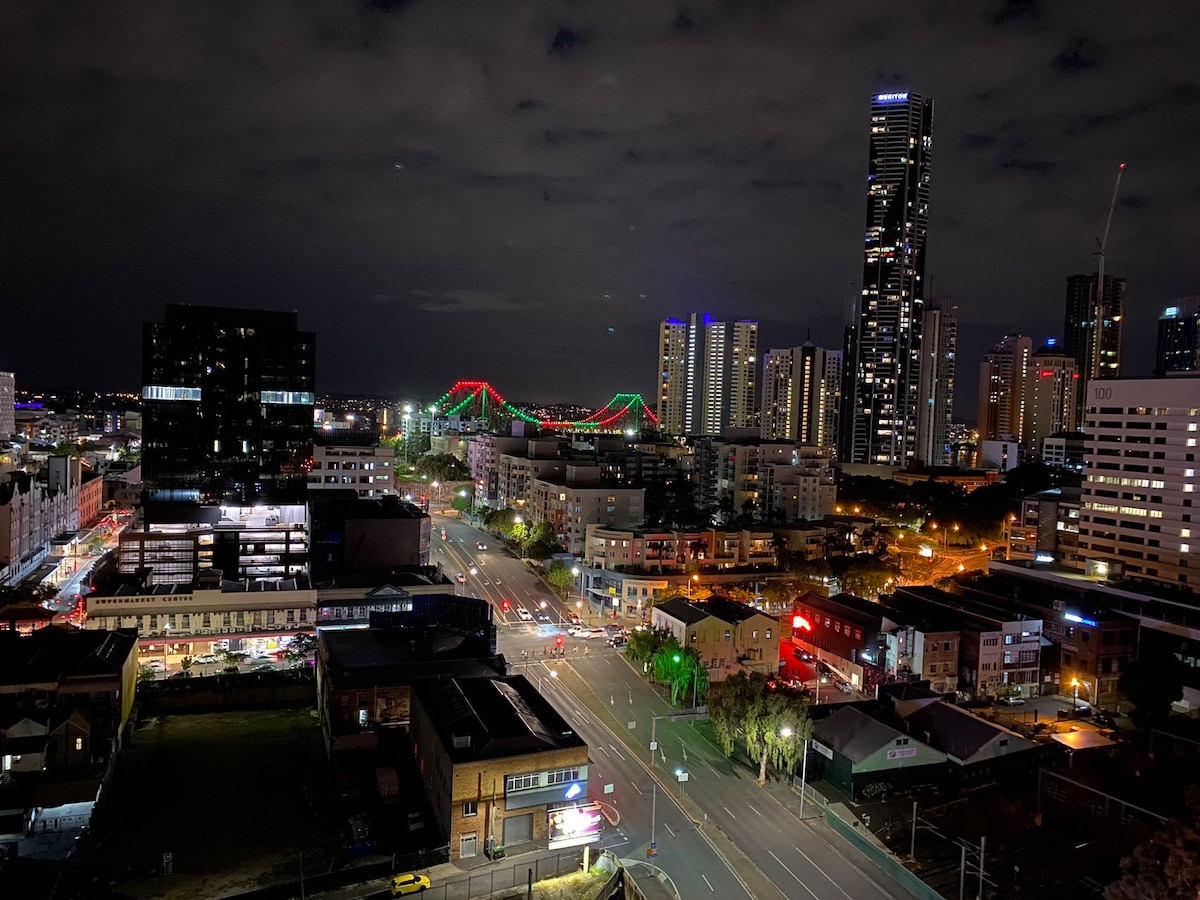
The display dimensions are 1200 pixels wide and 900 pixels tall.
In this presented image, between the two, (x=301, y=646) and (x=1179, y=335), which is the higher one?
(x=1179, y=335)

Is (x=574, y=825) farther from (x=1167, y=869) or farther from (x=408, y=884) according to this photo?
(x=1167, y=869)

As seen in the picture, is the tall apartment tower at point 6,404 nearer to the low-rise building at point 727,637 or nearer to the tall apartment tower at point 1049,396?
the low-rise building at point 727,637

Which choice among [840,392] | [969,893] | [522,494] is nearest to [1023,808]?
[969,893]

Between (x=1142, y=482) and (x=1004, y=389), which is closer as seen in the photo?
(x=1142, y=482)

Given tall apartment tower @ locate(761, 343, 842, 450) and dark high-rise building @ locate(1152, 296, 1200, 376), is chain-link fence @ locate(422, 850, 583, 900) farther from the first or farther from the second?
tall apartment tower @ locate(761, 343, 842, 450)

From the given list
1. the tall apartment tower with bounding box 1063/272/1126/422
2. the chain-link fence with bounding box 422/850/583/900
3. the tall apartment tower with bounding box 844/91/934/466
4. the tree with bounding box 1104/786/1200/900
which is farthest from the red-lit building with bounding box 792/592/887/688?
the tall apartment tower with bounding box 1063/272/1126/422

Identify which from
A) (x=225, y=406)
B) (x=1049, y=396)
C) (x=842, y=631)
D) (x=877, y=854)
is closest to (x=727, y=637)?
(x=842, y=631)

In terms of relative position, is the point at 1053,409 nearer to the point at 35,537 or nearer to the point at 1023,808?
the point at 1023,808
